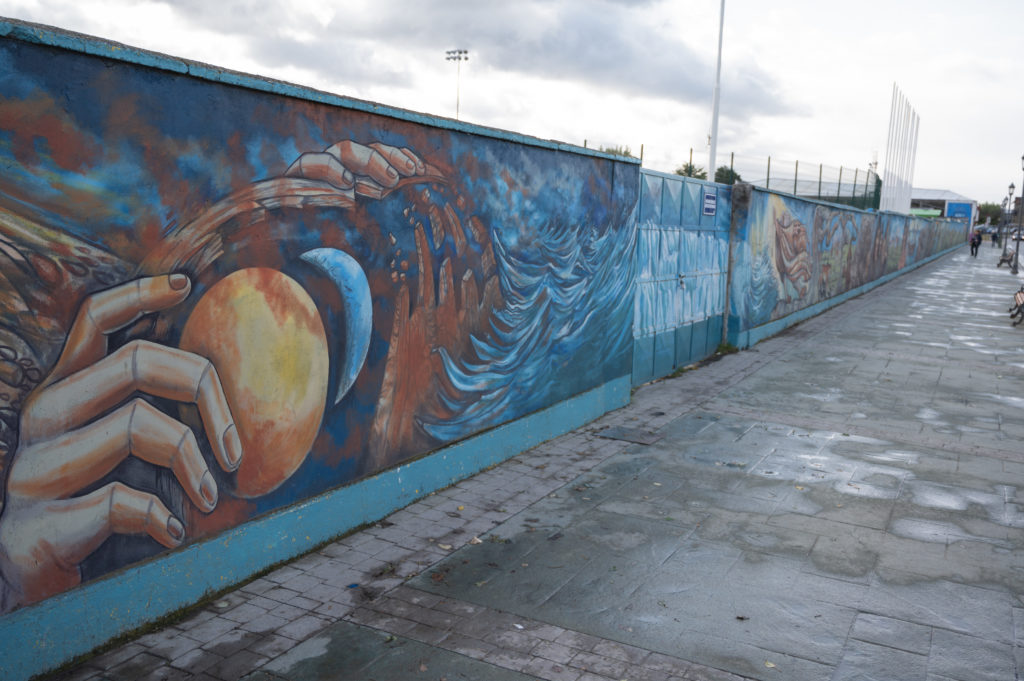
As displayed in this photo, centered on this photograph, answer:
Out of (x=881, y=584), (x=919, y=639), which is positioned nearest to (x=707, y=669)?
(x=919, y=639)

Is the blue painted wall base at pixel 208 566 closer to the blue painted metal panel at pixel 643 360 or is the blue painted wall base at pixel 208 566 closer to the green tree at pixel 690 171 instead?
the blue painted metal panel at pixel 643 360

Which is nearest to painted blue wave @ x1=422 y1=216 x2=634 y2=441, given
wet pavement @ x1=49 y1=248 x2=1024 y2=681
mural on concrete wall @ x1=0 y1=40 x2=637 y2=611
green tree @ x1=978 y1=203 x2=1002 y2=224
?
mural on concrete wall @ x1=0 y1=40 x2=637 y2=611

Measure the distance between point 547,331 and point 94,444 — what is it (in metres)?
4.84

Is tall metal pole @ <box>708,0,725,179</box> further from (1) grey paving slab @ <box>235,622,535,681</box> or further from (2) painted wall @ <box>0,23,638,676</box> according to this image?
(1) grey paving slab @ <box>235,622,535,681</box>

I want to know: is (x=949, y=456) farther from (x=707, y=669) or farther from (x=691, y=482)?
(x=707, y=669)

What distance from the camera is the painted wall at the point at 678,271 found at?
10.4m

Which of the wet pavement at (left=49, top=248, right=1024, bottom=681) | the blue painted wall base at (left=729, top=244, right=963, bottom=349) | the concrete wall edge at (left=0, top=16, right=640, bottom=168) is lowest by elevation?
the wet pavement at (left=49, top=248, right=1024, bottom=681)

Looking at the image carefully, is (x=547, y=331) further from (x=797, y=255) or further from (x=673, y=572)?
(x=797, y=255)

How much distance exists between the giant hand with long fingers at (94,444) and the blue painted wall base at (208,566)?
0.44ft

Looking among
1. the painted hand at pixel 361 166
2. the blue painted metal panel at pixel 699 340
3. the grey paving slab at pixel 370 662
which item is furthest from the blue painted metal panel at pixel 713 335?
the grey paving slab at pixel 370 662

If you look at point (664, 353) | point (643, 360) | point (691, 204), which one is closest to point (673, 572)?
point (643, 360)

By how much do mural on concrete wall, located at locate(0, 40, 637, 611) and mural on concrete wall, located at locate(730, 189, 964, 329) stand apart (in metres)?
8.40

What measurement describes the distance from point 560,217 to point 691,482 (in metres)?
2.99

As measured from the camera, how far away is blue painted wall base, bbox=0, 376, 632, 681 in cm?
366
